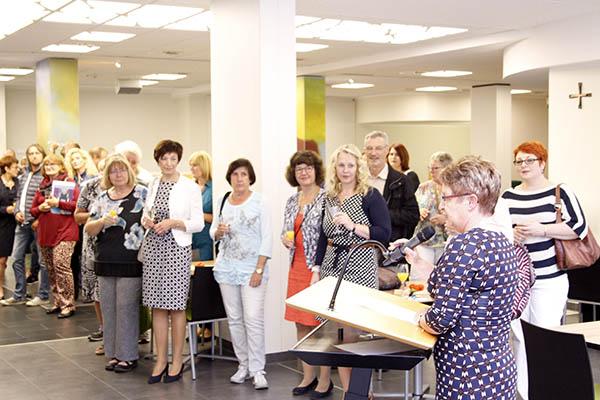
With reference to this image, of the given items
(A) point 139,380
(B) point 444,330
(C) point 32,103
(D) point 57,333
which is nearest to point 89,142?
(C) point 32,103

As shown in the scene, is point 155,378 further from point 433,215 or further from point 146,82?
point 146,82

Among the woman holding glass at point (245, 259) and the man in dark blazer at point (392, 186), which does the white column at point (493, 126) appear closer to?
the man in dark blazer at point (392, 186)

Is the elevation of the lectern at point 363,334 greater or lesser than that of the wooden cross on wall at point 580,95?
lesser

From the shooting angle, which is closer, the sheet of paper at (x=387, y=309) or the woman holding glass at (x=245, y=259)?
the sheet of paper at (x=387, y=309)

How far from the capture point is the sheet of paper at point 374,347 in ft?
9.43

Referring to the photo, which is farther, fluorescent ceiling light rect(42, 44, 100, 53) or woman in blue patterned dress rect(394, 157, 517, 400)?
fluorescent ceiling light rect(42, 44, 100, 53)

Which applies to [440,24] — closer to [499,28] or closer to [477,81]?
[499,28]

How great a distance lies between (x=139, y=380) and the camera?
19.9 ft

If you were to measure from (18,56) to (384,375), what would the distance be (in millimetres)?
8706

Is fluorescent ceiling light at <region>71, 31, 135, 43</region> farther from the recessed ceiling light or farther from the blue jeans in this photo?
the recessed ceiling light

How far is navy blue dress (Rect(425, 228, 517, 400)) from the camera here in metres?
2.74

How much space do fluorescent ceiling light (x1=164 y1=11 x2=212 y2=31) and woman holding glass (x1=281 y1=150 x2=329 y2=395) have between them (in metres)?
3.45

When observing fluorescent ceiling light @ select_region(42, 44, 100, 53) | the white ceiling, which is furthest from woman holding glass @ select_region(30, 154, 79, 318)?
fluorescent ceiling light @ select_region(42, 44, 100, 53)

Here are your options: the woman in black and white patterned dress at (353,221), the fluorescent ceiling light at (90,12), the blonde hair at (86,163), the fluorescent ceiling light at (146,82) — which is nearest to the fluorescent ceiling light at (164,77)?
the fluorescent ceiling light at (146,82)
